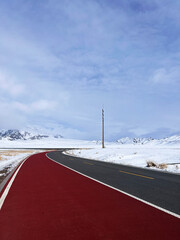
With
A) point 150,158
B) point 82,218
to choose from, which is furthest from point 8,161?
point 82,218

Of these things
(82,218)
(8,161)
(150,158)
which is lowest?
(82,218)

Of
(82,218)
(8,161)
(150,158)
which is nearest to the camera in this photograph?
(82,218)

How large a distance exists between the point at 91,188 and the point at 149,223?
4001 millimetres

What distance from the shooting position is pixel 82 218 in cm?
489

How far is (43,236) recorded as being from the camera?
3957 millimetres

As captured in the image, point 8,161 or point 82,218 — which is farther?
point 8,161

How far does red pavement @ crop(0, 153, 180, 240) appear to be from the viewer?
4.02m

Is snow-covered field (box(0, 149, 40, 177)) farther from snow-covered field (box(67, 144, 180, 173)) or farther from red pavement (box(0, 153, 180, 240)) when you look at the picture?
snow-covered field (box(67, 144, 180, 173))

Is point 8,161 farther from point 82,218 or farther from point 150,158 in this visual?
point 82,218

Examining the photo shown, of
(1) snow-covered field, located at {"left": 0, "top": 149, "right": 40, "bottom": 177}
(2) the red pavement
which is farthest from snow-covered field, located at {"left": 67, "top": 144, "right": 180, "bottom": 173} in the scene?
(2) the red pavement

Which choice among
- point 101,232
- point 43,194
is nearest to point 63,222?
point 101,232

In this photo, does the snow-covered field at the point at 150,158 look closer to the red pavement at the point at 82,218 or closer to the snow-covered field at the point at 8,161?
the snow-covered field at the point at 8,161

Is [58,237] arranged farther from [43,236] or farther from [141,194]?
[141,194]

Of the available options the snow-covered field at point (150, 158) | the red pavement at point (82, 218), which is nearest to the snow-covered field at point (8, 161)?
the red pavement at point (82, 218)
